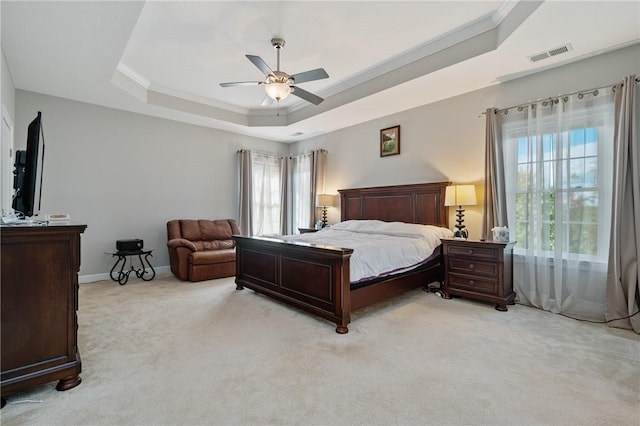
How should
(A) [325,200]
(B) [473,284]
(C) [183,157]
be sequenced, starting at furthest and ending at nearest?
(A) [325,200] < (C) [183,157] < (B) [473,284]

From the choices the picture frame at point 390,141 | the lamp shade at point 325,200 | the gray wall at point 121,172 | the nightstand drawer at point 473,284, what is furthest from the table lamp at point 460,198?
the gray wall at point 121,172

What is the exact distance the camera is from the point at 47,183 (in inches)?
177

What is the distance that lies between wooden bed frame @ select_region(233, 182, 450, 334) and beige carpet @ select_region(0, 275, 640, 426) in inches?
8.2

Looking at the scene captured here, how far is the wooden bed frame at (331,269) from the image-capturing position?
2885 millimetres

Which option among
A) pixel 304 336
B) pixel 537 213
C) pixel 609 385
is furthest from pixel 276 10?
pixel 609 385

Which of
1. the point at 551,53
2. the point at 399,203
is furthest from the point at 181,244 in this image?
the point at 551,53

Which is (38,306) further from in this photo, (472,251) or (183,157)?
(183,157)

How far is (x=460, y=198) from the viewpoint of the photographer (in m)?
4.07

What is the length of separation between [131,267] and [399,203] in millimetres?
4637

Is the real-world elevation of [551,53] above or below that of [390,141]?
above

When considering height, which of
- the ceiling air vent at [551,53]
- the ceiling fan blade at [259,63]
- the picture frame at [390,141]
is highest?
the ceiling air vent at [551,53]

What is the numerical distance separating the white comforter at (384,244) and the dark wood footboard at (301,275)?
0.75ft

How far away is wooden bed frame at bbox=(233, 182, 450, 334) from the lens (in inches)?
114

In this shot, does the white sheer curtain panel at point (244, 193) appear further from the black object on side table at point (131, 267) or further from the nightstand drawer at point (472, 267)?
the nightstand drawer at point (472, 267)
